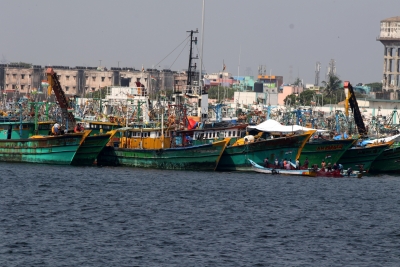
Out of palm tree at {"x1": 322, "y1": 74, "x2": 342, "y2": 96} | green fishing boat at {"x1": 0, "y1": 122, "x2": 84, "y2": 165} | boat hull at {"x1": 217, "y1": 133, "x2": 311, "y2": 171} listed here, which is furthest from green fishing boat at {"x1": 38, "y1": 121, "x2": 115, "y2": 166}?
palm tree at {"x1": 322, "y1": 74, "x2": 342, "y2": 96}

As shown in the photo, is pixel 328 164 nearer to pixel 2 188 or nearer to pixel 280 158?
pixel 280 158

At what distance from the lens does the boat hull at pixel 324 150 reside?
7456cm

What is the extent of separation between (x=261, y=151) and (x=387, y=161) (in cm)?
1562

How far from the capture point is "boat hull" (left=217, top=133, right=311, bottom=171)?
72.1 m

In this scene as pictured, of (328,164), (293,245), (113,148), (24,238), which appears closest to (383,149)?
(328,164)

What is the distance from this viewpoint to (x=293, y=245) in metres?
40.6

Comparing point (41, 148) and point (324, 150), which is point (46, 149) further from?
point (324, 150)

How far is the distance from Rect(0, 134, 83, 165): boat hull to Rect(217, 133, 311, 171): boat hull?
1162cm

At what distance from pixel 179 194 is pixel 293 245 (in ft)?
58.9

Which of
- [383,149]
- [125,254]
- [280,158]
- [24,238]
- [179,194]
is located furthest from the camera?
[383,149]

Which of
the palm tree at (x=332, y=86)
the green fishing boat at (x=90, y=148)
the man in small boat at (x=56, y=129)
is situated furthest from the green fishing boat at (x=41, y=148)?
the palm tree at (x=332, y=86)

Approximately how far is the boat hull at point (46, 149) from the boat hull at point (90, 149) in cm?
76

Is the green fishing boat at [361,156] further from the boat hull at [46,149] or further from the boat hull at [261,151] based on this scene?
the boat hull at [46,149]

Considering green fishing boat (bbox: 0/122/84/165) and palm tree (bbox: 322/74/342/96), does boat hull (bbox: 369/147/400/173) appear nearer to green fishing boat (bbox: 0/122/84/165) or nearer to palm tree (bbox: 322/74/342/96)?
green fishing boat (bbox: 0/122/84/165)
